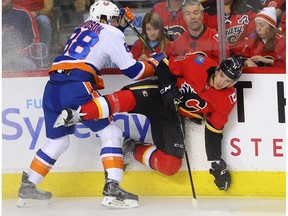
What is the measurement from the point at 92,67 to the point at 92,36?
16cm

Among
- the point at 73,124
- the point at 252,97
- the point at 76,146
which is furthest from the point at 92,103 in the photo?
the point at 252,97

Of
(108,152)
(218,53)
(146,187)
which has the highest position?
(218,53)

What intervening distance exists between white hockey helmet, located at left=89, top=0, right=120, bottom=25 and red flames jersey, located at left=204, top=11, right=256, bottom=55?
0.56m

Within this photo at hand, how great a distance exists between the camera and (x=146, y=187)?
531cm

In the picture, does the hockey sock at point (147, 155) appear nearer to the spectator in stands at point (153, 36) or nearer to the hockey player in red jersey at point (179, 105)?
the hockey player in red jersey at point (179, 105)

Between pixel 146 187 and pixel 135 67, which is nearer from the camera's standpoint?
pixel 135 67

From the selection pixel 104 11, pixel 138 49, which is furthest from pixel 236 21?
pixel 104 11

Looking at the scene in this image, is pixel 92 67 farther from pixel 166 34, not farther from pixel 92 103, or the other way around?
pixel 166 34

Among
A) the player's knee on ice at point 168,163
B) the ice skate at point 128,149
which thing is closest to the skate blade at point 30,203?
the ice skate at point 128,149

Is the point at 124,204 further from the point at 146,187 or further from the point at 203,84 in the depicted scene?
the point at 203,84

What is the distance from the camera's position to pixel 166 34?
5297mm

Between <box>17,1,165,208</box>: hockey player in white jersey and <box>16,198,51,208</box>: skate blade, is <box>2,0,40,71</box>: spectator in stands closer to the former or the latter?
<box>17,1,165,208</box>: hockey player in white jersey

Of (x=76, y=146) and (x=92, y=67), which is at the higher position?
(x=92, y=67)

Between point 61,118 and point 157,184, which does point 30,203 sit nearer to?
point 61,118
